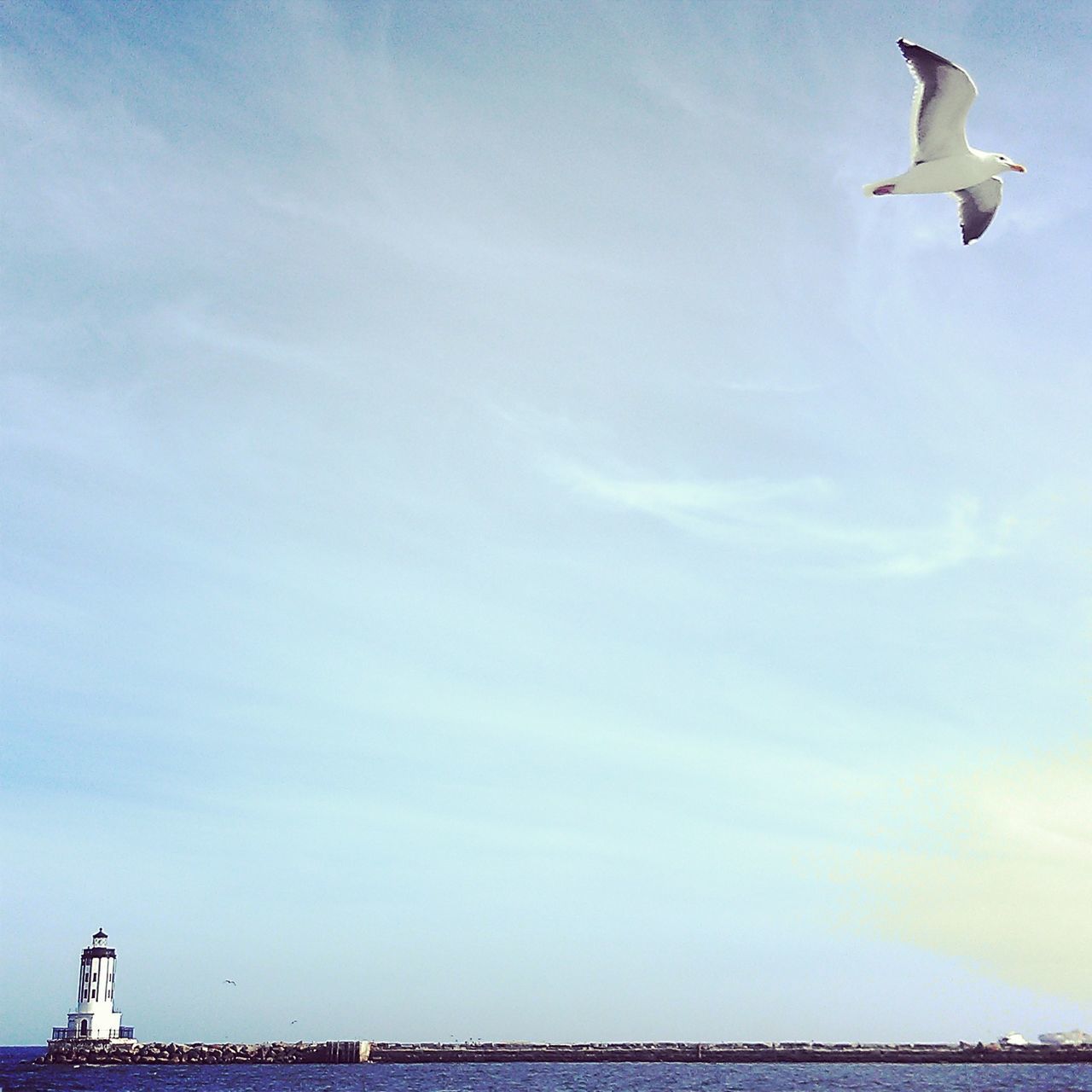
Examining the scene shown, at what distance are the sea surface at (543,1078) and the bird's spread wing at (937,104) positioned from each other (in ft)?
196

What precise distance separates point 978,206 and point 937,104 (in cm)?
283

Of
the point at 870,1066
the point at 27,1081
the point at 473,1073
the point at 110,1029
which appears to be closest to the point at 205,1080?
the point at 110,1029

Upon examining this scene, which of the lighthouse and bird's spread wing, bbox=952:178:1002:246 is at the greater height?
bird's spread wing, bbox=952:178:1002:246

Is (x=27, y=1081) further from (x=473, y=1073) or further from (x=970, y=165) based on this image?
(x=970, y=165)

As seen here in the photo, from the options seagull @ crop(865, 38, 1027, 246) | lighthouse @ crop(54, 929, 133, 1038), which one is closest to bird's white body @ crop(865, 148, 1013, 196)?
seagull @ crop(865, 38, 1027, 246)

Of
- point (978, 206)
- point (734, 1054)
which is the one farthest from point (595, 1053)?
point (978, 206)

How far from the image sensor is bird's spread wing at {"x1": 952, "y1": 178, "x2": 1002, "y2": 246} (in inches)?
879

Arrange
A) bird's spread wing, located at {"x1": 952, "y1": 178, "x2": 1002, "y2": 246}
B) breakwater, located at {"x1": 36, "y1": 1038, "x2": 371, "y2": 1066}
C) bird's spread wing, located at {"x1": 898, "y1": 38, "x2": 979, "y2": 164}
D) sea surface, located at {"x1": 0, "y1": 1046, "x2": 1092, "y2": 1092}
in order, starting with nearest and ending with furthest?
bird's spread wing, located at {"x1": 898, "y1": 38, "x2": 979, "y2": 164}
bird's spread wing, located at {"x1": 952, "y1": 178, "x2": 1002, "y2": 246}
sea surface, located at {"x1": 0, "y1": 1046, "x2": 1092, "y2": 1092}
breakwater, located at {"x1": 36, "y1": 1038, "x2": 371, "y2": 1066}

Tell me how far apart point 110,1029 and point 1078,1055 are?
83333 mm

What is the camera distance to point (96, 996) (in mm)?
79438

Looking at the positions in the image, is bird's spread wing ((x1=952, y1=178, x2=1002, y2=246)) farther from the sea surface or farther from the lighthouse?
the lighthouse

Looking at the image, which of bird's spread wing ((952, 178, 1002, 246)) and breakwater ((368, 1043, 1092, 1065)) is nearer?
bird's spread wing ((952, 178, 1002, 246))

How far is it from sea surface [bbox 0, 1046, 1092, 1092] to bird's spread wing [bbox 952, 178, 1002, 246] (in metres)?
58.4

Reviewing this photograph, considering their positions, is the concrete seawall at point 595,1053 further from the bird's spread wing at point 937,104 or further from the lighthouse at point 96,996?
the bird's spread wing at point 937,104
